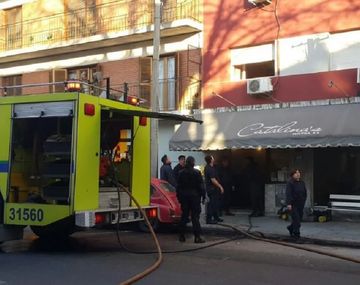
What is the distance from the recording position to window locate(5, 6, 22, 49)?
23781 mm

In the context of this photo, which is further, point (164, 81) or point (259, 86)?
point (164, 81)

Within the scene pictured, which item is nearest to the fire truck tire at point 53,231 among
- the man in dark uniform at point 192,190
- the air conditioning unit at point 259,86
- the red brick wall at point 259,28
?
the man in dark uniform at point 192,190

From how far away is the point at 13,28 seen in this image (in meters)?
24.0

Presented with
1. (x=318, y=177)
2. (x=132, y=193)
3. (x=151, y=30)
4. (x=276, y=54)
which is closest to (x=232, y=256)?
(x=132, y=193)

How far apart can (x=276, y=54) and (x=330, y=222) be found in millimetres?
5016

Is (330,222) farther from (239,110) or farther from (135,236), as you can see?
(135,236)

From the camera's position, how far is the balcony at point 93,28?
18391 millimetres

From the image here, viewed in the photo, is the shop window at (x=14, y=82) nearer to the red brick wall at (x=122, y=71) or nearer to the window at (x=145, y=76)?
the red brick wall at (x=122, y=71)

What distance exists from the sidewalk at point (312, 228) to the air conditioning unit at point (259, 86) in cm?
353

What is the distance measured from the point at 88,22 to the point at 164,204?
10643 millimetres

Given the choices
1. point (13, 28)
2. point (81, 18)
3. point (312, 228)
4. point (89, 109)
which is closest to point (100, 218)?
point (89, 109)

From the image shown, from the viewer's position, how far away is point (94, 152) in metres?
9.85

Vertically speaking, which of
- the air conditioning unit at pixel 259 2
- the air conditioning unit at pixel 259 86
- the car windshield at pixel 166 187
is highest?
the air conditioning unit at pixel 259 2

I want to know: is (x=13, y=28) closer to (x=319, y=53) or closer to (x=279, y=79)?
(x=279, y=79)
